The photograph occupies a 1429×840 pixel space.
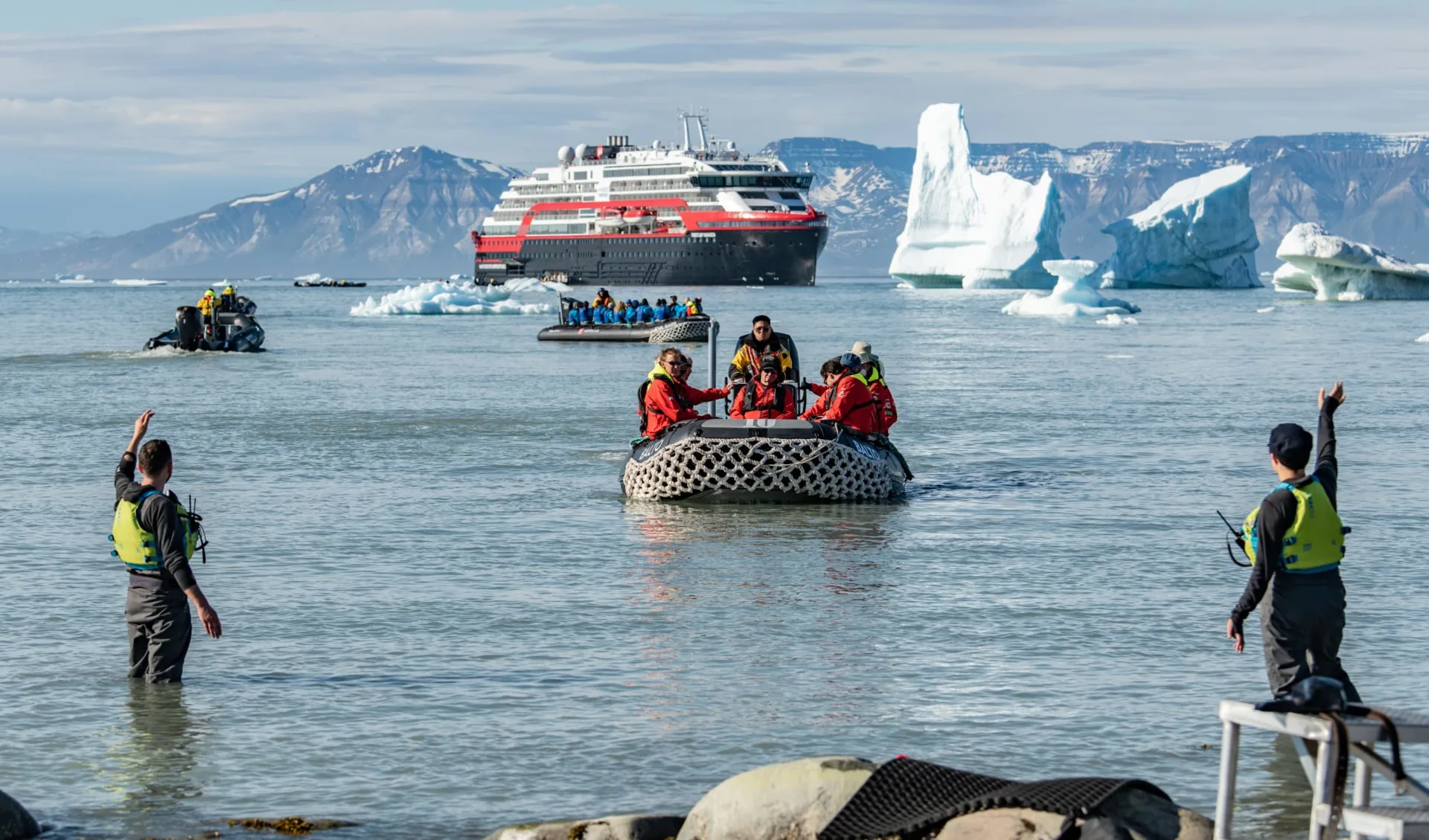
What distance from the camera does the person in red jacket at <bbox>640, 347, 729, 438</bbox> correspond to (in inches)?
653

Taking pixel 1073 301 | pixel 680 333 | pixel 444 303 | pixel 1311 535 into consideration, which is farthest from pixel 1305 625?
pixel 444 303

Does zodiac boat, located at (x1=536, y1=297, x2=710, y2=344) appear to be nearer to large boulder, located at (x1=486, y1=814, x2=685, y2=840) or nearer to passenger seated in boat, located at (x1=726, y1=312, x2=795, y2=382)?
passenger seated in boat, located at (x1=726, y1=312, x2=795, y2=382)

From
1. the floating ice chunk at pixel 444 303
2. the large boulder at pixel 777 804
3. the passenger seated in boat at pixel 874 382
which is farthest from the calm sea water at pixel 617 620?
the floating ice chunk at pixel 444 303

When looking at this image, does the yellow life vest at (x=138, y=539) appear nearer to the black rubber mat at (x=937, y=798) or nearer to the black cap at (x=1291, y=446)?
the black rubber mat at (x=937, y=798)

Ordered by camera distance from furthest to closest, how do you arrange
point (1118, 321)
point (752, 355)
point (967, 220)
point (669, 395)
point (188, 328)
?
point (967, 220) → point (1118, 321) → point (188, 328) → point (669, 395) → point (752, 355)

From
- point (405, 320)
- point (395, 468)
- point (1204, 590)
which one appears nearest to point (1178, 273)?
point (405, 320)

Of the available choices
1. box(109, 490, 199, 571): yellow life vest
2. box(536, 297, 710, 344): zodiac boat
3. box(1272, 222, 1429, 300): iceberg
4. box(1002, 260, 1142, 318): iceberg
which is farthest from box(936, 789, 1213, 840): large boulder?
box(1272, 222, 1429, 300): iceberg

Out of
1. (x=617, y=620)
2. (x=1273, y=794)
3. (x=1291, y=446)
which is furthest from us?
(x=617, y=620)

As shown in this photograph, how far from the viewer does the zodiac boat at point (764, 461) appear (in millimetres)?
16781

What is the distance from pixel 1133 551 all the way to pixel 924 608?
3.21 m

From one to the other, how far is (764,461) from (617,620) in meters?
5.49

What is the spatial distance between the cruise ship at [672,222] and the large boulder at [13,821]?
375 feet

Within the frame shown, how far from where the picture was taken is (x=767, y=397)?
1680 cm

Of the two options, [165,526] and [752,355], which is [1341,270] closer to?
[752,355]
